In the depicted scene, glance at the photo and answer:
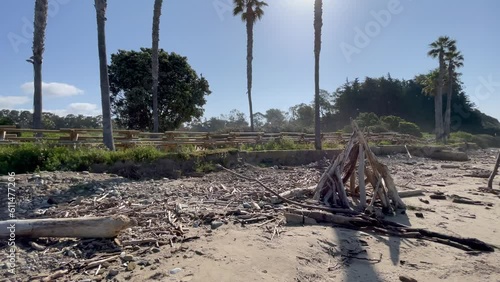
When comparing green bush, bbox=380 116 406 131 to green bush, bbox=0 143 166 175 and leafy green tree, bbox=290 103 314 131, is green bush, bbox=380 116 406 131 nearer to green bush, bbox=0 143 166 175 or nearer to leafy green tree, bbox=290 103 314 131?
leafy green tree, bbox=290 103 314 131

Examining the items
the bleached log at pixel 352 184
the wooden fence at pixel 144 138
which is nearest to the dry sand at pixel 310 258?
the bleached log at pixel 352 184

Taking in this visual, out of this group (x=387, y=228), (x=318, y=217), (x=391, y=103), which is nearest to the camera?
(x=387, y=228)

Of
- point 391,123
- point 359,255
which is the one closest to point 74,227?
point 359,255

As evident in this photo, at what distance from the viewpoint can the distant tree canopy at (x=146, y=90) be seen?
22.9 metres

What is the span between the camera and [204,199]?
7.52 metres

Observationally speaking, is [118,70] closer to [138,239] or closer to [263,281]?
[138,239]

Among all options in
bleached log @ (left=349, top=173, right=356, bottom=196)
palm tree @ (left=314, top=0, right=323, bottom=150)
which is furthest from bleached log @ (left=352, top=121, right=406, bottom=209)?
palm tree @ (left=314, top=0, right=323, bottom=150)

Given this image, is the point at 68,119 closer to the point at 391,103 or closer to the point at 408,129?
the point at 408,129

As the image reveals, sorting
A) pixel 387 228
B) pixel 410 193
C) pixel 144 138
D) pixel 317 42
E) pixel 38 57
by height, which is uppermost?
pixel 317 42

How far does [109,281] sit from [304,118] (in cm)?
5230

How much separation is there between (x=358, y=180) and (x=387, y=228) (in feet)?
5.26

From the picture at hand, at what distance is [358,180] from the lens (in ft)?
25.0

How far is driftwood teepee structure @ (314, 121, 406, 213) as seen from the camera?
733 cm

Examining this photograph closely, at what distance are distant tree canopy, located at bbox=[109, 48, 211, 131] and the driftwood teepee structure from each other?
663 inches
